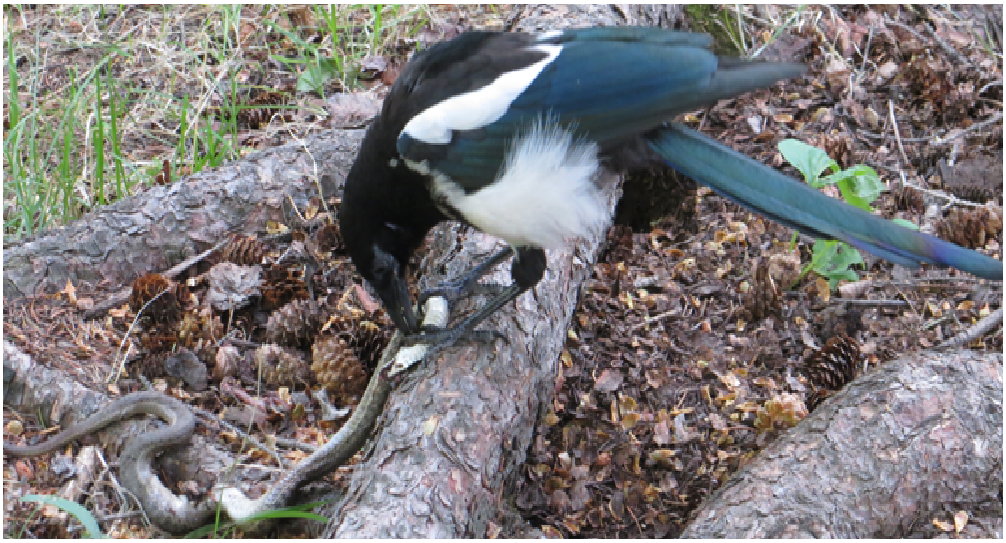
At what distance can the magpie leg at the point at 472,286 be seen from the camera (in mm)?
2109

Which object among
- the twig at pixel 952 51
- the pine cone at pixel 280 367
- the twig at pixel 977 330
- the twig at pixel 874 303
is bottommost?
the twig at pixel 874 303

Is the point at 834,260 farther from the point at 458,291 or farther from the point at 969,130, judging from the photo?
the point at 458,291

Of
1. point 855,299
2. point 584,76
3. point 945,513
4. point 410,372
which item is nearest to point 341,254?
point 410,372

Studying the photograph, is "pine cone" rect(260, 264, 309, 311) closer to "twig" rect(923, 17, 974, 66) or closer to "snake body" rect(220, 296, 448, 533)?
"snake body" rect(220, 296, 448, 533)

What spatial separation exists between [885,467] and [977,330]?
0.75m

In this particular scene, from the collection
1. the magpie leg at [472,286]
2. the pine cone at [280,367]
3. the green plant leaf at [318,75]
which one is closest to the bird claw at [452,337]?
the magpie leg at [472,286]

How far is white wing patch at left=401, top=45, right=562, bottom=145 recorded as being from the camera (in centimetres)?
179

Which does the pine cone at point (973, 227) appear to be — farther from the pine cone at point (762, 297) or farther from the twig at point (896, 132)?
the pine cone at point (762, 297)

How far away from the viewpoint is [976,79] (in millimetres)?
3043

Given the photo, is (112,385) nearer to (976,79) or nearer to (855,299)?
(855,299)

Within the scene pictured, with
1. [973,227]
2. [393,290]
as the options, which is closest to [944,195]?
[973,227]

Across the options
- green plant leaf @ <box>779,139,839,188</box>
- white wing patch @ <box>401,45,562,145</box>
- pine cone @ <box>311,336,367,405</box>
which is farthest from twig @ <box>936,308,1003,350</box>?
pine cone @ <box>311,336,367,405</box>

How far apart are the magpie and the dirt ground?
447mm

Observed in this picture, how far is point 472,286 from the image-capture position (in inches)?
84.7
